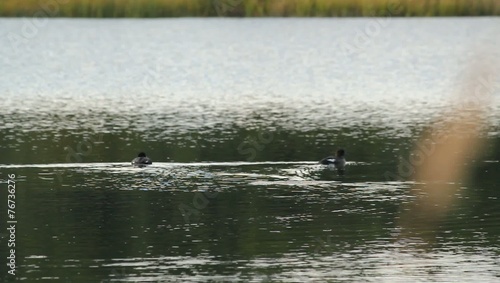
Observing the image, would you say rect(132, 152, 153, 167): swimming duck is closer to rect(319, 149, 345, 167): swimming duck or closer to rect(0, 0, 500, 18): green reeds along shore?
rect(319, 149, 345, 167): swimming duck

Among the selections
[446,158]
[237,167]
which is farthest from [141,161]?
[446,158]

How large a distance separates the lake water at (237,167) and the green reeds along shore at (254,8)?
305 centimetres

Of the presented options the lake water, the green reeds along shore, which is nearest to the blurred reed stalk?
the lake water

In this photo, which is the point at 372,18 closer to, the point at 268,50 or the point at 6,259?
the point at 268,50

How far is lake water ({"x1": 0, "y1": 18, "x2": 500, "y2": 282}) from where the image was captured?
18.7 meters

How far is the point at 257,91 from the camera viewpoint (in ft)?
145

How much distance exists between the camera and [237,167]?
2662cm

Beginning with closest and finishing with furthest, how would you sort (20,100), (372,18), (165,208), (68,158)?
(165,208) → (68,158) → (20,100) → (372,18)

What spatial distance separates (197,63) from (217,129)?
2078 cm

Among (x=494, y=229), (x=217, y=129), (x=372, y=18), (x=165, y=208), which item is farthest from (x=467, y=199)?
(x=372, y=18)

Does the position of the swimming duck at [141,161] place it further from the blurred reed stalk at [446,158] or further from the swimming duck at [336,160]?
the blurred reed stalk at [446,158]

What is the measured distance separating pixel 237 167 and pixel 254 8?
38.2m

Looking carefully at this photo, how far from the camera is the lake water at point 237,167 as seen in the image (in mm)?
18734

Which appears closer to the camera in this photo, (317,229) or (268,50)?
(317,229)
